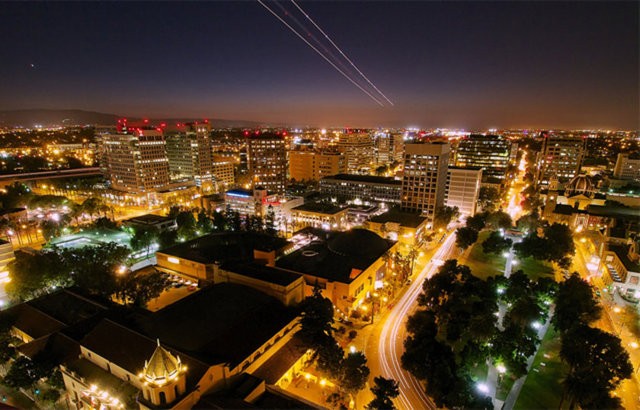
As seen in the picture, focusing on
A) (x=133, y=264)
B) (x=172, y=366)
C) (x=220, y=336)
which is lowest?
(x=133, y=264)

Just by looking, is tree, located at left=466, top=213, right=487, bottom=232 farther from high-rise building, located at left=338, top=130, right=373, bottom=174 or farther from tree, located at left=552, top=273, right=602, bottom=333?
high-rise building, located at left=338, top=130, right=373, bottom=174

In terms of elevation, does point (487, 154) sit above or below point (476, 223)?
above

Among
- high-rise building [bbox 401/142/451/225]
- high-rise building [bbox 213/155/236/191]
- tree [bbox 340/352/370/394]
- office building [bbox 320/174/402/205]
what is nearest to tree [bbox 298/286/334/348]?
tree [bbox 340/352/370/394]

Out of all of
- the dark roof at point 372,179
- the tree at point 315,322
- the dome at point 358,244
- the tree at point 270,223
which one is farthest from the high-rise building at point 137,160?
the tree at point 315,322

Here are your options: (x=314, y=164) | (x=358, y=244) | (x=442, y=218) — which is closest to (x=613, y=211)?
(x=442, y=218)

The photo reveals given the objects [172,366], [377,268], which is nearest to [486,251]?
[377,268]

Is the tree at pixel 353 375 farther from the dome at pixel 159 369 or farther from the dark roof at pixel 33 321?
the dark roof at pixel 33 321

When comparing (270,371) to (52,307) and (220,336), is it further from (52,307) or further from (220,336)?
(52,307)

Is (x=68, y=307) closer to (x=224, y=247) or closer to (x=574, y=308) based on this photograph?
(x=224, y=247)
